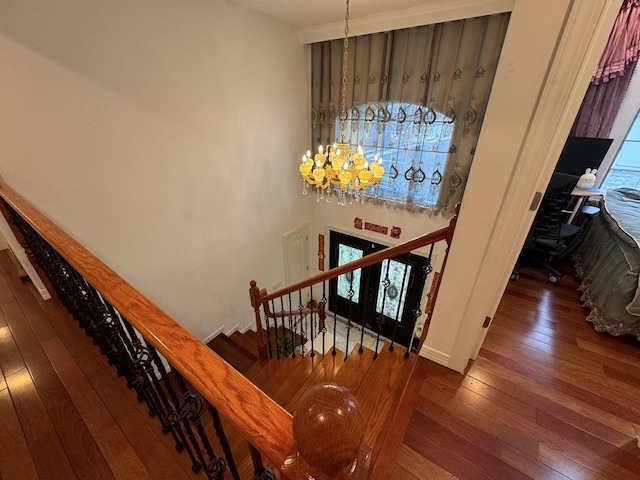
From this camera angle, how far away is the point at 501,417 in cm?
140

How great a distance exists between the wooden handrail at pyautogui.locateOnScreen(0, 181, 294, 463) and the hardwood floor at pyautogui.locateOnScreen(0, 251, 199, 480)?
31.1 inches

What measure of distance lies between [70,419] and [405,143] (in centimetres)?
372

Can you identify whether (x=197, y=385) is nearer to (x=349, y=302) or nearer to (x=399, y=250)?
(x=399, y=250)

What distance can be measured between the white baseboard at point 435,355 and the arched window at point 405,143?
84.6 inches

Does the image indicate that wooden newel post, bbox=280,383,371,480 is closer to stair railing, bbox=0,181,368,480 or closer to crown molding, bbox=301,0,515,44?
stair railing, bbox=0,181,368,480

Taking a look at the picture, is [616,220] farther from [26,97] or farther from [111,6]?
[26,97]

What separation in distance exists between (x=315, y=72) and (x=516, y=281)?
12.0 ft

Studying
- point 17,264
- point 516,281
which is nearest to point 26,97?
point 17,264

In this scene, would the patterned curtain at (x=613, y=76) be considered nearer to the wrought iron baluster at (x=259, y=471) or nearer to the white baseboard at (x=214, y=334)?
the wrought iron baluster at (x=259, y=471)

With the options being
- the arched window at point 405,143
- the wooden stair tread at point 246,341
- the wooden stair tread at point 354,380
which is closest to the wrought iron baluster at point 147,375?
the wooden stair tread at point 354,380

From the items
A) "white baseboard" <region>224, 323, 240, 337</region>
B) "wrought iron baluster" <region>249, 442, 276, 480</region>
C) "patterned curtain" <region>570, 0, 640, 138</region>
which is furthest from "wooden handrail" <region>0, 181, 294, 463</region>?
"patterned curtain" <region>570, 0, 640, 138</region>

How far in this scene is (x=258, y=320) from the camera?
267 cm

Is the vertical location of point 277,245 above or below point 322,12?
below

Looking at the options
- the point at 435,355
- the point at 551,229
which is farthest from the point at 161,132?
the point at 551,229
